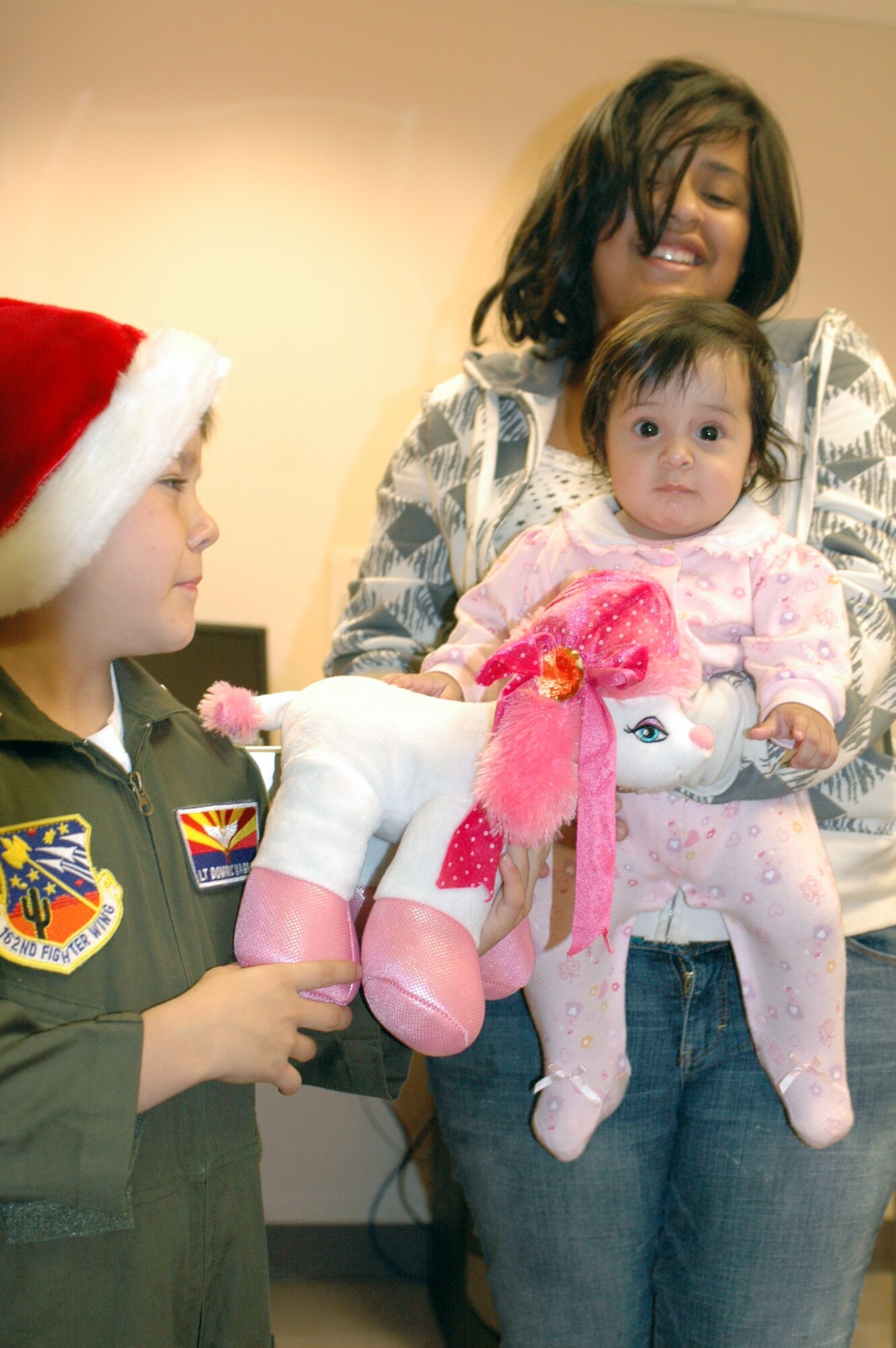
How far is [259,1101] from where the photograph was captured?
231cm

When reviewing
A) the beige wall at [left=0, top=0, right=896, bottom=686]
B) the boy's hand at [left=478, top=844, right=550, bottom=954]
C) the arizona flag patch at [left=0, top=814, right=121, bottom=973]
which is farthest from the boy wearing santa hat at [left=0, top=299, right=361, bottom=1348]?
the beige wall at [left=0, top=0, right=896, bottom=686]

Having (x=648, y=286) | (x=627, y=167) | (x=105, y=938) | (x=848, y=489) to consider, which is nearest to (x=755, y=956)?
(x=848, y=489)

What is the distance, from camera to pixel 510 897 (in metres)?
0.90

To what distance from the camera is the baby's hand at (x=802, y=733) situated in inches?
35.9

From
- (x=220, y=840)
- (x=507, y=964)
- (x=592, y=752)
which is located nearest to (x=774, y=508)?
(x=592, y=752)

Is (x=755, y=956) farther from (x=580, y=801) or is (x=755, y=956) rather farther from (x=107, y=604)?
(x=107, y=604)

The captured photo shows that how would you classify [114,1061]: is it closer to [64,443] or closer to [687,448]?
[64,443]

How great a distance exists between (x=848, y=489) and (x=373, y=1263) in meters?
1.99

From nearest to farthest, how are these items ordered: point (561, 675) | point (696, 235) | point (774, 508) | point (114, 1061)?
point (114, 1061) < point (561, 675) < point (774, 508) < point (696, 235)

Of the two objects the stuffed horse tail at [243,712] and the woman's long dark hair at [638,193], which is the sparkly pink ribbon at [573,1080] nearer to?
the stuffed horse tail at [243,712]

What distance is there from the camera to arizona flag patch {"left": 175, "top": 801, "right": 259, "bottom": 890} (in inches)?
37.0

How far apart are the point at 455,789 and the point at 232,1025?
0.24 meters

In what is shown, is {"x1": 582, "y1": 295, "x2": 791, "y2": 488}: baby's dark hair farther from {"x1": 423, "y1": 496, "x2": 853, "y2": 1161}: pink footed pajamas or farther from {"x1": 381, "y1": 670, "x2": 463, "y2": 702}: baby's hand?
{"x1": 381, "y1": 670, "x2": 463, "y2": 702}: baby's hand

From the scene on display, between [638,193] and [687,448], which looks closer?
[687,448]
